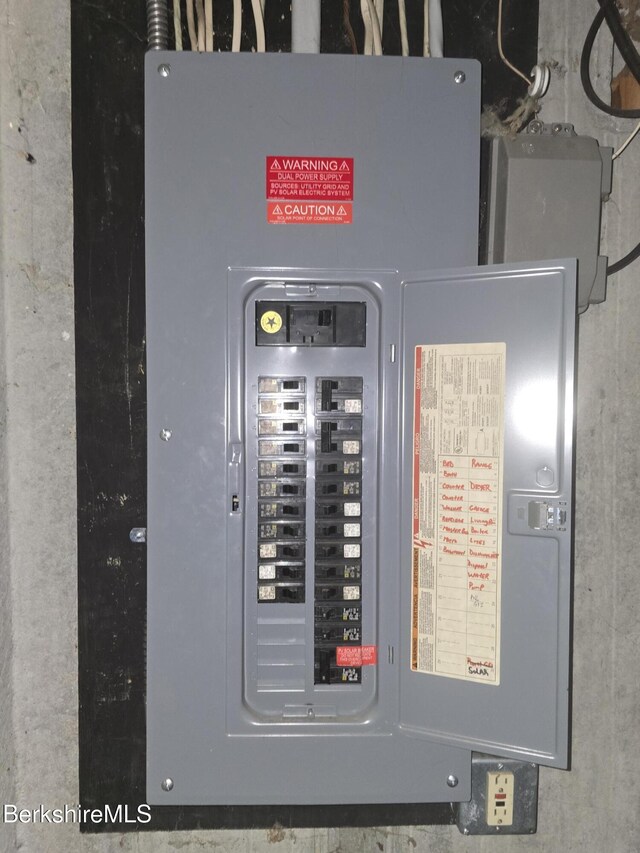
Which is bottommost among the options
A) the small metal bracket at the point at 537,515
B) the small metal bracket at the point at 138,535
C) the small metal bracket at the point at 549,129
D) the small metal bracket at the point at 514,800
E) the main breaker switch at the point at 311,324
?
the small metal bracket at the point at 514,800

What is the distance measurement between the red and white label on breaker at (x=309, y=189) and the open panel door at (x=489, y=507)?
0.61 feet

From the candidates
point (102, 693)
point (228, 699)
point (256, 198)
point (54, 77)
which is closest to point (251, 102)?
point (256, 198)

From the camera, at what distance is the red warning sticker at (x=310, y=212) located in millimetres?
1060

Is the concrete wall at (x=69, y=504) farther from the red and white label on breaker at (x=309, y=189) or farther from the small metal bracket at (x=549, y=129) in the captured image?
the red and white label on breaker at (x=309, y=189)

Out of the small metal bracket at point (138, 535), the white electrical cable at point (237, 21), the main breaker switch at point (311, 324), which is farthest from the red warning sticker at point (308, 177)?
the small metal bracket at point (138, 535)

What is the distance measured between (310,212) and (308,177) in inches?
2.3

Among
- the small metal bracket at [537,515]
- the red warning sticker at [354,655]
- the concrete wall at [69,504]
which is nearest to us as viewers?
the small metal bracket at [537,515]

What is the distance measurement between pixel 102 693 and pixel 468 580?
784mm

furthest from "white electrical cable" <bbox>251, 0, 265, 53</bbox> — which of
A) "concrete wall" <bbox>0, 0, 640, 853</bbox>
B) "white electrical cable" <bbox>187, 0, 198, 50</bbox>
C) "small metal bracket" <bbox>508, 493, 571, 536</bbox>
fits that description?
"small metal bracket" <bbox>508, 493, 571, 536</bbox>

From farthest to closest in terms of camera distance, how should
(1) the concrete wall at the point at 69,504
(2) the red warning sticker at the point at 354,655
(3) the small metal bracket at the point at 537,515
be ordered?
(1) the concrete wall at the point at 69,504 → (2) the red warning sticker at the point at 354,655 → (3) the small metal bracket at the point at 537,515

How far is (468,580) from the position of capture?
3.41ft

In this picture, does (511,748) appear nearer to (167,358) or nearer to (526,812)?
(526,812)

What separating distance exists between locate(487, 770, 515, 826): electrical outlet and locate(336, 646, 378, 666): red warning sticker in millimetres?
426

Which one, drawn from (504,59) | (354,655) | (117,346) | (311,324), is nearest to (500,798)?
(354,655)
